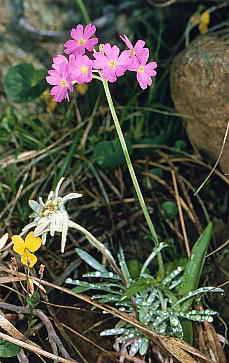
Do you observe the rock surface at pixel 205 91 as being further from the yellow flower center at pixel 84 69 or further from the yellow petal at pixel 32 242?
the yellow petal at pixel 32 242

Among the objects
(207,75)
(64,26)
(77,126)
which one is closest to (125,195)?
(77,126)

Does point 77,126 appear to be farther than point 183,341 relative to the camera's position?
Yes

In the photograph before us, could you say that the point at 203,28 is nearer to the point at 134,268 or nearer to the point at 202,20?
the point at 202,20

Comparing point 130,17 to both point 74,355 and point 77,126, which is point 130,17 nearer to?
point 77,126

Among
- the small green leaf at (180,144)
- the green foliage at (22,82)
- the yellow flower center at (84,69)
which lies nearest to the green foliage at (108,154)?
the small green leaf at (180,144)

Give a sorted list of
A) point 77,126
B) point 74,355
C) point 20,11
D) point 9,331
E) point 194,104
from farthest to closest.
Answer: point 20,11
point 77,126
point 194,104
point 74,355
point 9,331

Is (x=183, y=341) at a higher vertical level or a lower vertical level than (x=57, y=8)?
lower
